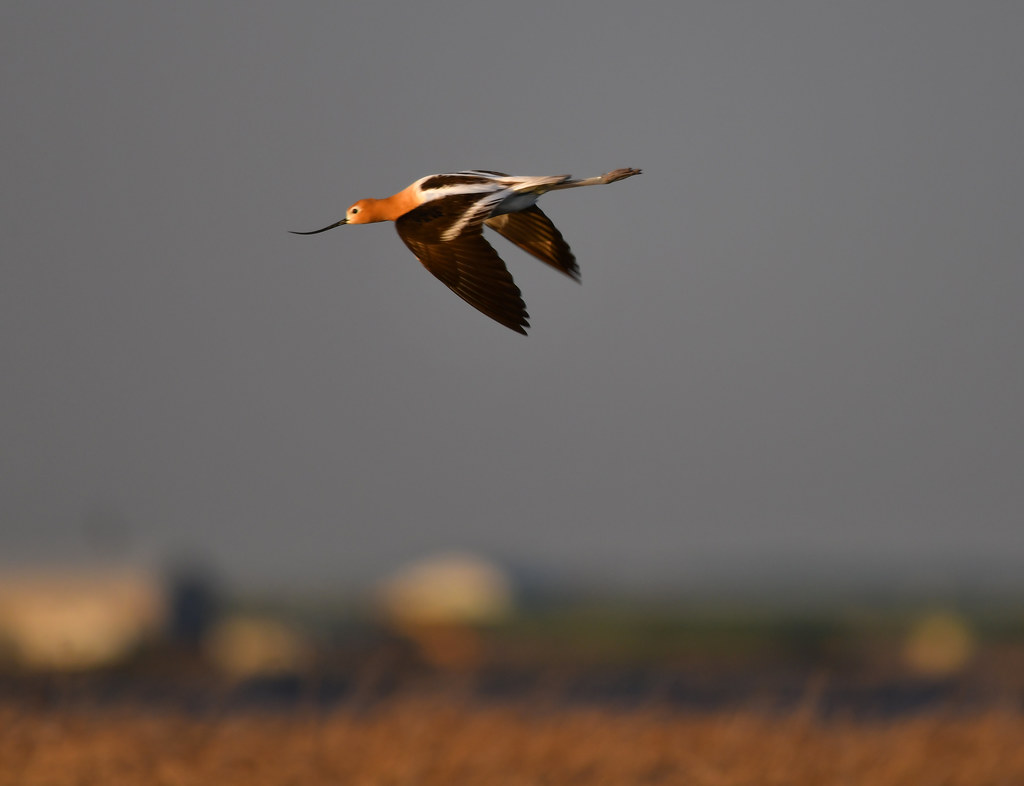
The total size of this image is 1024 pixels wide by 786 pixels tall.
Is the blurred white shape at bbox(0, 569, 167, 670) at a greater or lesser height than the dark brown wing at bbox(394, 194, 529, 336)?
lesser

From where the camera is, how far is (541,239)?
4180 mm

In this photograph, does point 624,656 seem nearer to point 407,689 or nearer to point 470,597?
point 470,597

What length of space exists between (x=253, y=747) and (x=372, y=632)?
3318 centimetres

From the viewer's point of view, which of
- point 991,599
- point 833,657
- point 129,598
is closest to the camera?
point 129,598

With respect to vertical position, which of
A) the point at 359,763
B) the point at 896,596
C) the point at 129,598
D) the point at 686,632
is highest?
the point at 359,763

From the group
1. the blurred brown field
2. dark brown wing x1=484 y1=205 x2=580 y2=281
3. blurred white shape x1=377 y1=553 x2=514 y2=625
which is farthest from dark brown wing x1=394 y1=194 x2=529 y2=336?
blurred white shape x1=377 y1=553 x2=514 y2=625

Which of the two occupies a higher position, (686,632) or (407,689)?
(407,689)

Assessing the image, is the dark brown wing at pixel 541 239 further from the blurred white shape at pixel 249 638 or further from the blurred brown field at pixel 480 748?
the blurred white shape at pixel 249 638

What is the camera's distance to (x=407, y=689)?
31.9 ft

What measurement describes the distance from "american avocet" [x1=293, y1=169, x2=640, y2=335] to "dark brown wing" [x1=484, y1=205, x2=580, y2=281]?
1.46 feet

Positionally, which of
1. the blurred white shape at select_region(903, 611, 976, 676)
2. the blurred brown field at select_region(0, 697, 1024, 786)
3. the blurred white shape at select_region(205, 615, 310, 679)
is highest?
the blurred brown field at select_region(0, 697, 1024, 786)

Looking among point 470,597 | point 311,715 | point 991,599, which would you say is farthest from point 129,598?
point 991,599

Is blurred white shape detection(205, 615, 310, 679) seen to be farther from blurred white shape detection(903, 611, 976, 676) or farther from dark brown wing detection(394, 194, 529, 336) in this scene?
dark brown wing detection(394, 194, 529, 336)

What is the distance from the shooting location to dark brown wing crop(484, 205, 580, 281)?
4.16 meters
